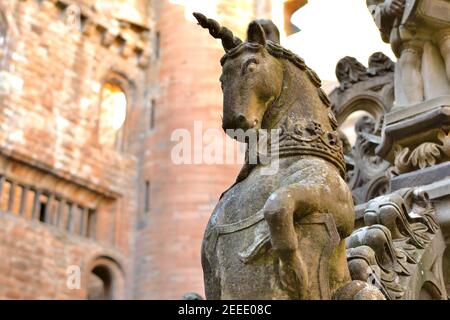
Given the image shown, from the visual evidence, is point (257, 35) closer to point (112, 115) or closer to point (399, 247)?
point (399, 247)

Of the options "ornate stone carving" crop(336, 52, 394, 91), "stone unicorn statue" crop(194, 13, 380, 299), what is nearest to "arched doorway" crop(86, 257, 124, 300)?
"ornate stone carving" crop(336, 52, 394, 91)

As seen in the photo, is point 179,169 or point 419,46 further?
point 179,169

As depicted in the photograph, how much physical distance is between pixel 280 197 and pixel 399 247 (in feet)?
3.62

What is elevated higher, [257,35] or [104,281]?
[104,281]

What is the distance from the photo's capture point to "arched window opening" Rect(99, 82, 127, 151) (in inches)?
768

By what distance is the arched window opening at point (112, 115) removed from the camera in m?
19.5

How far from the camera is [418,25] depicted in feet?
14.1

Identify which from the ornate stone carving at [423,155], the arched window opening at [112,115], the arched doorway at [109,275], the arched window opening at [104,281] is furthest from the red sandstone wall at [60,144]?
the ornate stone carving at [423,155]

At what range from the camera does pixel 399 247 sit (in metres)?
3.15

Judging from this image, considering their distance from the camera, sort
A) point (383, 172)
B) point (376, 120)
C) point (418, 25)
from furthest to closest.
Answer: point (376, 120)
point (383, 172)
point (418, 25)

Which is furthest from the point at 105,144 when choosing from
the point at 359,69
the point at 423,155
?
the point at 423,155
